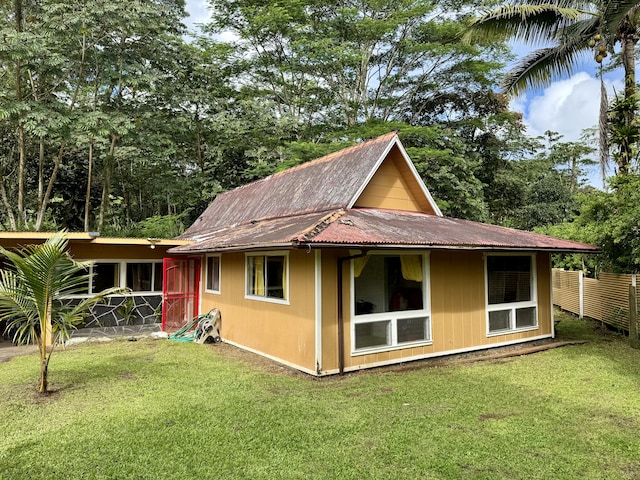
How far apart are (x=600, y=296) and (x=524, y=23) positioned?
761 centimetres

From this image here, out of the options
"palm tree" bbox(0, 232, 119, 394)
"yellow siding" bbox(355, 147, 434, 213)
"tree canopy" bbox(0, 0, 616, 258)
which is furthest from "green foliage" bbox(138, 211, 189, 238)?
"palm tree" bbox(0, 232, 119, 394)

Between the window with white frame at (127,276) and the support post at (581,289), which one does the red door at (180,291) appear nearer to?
the window with white frame at (127,276)

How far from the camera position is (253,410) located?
17.7 feet

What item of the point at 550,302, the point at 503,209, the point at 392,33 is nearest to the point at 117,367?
the point at 550,302

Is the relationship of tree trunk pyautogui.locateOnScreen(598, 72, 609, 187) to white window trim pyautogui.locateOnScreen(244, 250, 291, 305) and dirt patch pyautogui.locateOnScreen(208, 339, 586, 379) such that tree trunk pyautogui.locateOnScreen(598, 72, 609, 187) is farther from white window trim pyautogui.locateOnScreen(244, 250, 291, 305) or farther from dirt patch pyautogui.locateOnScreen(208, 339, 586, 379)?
white window trim pyautogui.locateOnScreen(244, 250, 291, 305)

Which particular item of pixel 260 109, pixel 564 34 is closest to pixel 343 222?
pixel 564 34

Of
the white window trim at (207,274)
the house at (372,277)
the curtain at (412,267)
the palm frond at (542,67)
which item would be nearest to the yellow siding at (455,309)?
the house at (372,277)

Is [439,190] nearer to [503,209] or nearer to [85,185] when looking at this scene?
[503,209]

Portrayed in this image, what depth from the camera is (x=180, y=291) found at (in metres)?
12.6

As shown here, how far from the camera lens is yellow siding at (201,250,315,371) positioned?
7.20 m

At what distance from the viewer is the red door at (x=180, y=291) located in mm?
A: 11883

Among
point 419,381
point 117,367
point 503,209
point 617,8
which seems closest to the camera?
point 419,381

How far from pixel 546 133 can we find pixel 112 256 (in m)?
33.6

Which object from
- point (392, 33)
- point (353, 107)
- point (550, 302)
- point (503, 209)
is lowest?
point (550, 302)
